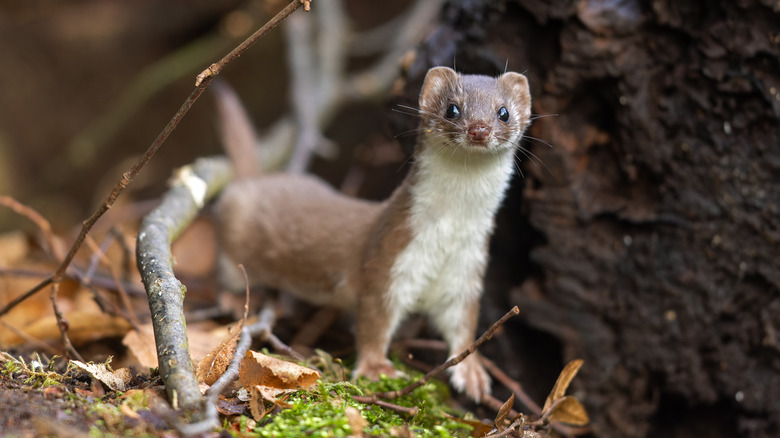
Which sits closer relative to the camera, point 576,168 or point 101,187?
point 576,168

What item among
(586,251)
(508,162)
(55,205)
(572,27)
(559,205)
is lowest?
(55,205)

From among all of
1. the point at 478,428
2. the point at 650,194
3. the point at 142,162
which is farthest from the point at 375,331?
the point at 650,194

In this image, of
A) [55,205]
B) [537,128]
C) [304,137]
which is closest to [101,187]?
[55,205]

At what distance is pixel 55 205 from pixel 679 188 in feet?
20.2

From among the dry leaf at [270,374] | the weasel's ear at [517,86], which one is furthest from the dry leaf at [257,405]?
the weasel's ear at [517,86]

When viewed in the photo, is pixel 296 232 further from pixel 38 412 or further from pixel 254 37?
pixel 38 412

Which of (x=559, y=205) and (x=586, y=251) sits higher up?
(x=559, y=205)

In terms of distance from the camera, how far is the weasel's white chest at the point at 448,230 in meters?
3.23

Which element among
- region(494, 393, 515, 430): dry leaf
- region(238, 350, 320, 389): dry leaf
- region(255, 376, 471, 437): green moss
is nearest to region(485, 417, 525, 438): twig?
region(494, 393, 515, 430): dry leaf

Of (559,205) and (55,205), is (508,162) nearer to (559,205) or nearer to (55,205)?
(559,205)

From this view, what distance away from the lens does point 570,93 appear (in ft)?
11.6

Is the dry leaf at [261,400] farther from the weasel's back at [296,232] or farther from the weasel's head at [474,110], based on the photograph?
the weasel's back at [296,232]

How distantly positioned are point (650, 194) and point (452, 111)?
132 cm

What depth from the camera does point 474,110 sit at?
9.99 ft
